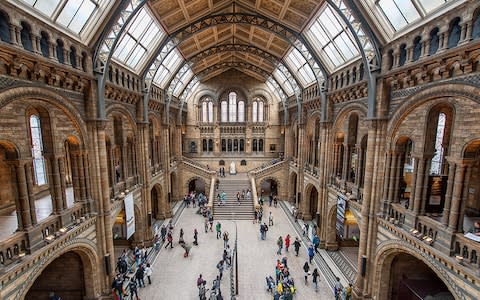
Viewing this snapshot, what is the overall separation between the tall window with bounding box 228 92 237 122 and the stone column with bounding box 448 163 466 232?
83.7 feet

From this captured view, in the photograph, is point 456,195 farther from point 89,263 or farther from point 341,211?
point 89,263

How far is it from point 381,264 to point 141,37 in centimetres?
1694

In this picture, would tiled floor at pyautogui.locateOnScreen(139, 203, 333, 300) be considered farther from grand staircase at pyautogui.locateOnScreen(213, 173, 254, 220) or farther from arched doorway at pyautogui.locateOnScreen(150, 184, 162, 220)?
arched doorway at pyautogui.locateOnScreen(150, 184, 162, 220)

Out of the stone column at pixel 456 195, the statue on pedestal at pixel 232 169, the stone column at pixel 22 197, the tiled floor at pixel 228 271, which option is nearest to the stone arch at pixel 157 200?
the tiled floor at pixel 228 271

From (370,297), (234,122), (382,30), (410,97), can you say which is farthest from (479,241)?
(234,122)

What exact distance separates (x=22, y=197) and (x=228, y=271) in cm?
1095

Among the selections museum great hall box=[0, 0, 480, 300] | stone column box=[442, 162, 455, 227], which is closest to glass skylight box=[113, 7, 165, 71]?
museum great hall box=[0, 0, 480, 300]

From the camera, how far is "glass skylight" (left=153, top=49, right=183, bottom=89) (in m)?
18.7

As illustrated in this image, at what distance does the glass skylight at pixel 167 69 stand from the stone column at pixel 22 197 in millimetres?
12914

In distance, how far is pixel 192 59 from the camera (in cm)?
2019

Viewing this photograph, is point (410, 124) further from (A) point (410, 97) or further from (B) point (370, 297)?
(B) point (370, 297)

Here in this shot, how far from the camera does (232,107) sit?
3112cm

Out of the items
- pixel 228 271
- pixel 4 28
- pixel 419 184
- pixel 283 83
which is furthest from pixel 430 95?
pixel 283 83

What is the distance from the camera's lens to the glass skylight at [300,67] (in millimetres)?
18353
